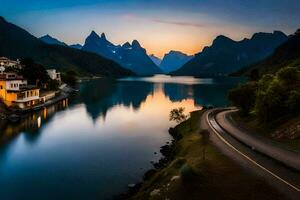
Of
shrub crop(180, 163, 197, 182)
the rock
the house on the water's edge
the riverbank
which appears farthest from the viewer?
the house on the water's edge

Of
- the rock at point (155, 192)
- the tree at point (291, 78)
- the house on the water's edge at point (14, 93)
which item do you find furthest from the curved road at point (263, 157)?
the house on the water's edge at point (14, 93)

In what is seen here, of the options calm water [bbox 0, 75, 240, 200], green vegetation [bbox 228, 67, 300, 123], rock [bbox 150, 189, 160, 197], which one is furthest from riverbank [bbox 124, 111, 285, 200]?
green vegetation [bbox 228, 67, 300, 123]

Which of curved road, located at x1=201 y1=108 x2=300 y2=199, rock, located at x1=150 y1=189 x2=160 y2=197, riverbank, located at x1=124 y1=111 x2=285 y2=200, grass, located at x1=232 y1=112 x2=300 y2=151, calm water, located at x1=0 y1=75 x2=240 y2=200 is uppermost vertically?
grass, located at x1=232 y1=112 x2=300 y2=151

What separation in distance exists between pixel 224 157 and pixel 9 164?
38848 millimetres

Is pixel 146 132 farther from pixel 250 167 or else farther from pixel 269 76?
pixel 250 167

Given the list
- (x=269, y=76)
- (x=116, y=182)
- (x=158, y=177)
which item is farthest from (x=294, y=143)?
(x=269, y=76)

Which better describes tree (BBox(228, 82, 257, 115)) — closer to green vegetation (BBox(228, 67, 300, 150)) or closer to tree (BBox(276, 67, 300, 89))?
green vegetation (BBox(228, 67, 300, 150))

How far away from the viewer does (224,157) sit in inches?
1751

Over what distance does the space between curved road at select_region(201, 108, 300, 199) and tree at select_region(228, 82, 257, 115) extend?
63.1 feet

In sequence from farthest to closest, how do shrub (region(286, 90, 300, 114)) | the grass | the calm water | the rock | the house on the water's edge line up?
the house on the water's edge → shrub (region(286, 90, 300, 114)) → the grass → the calm water → the rock

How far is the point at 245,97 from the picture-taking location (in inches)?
3408

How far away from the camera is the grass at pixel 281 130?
5051cm

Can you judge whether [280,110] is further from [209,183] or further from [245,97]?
[209,183]

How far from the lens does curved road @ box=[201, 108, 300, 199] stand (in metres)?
33.8
